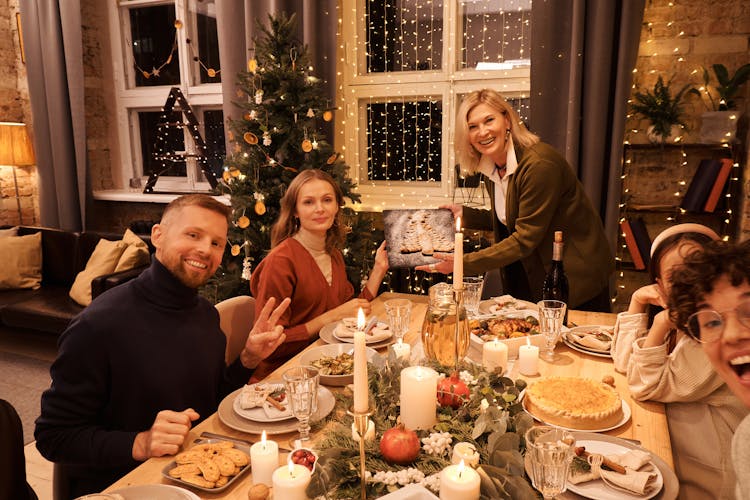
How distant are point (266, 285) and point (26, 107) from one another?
4.61 metres

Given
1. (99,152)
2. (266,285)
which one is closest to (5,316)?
(99,152)

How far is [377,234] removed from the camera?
377 cm

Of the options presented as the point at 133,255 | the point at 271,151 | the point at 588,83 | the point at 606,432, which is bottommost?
the point at 133,255

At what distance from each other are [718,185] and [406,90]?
2218mm

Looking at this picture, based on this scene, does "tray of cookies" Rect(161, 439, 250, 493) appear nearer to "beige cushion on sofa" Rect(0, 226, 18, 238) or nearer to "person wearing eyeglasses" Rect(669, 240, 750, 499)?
"person wearing eyeglasses" Rect(669, 240, 750, 499)

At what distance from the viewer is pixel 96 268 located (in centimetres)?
401

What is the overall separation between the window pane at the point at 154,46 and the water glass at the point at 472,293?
4218 millimetres

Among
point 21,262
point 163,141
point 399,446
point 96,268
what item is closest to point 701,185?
point 399,446

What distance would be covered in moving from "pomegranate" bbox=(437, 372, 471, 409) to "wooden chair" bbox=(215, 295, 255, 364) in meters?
1.00

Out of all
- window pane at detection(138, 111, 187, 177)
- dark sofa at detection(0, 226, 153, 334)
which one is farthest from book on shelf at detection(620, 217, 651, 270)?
window pane at detection(138, 111, 187, 177)

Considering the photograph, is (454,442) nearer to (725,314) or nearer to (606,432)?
(606,432)

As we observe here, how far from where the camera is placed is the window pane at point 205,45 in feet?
16.2

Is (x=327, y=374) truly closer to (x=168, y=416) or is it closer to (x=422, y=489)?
(x=168, y=416)

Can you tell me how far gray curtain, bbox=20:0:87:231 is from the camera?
15.8 feet
